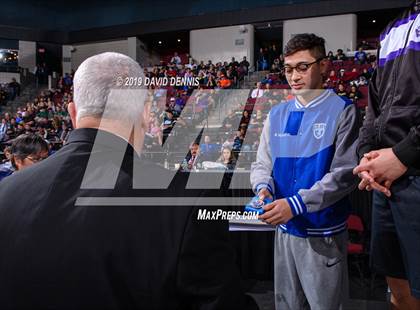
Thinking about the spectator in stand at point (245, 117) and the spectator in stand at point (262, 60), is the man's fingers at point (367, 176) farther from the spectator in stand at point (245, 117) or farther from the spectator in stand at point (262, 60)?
the spectator in stand at point (262, 60)

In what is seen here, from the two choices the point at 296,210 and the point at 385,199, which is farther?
the point at 296,210

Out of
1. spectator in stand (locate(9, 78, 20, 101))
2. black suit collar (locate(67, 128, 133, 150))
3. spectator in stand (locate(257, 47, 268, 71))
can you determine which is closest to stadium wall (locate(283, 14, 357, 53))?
spectator in stand (locate(257, 47, 268, 71))

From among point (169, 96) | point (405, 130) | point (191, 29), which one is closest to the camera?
point (405, 130)

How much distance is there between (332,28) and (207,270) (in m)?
15.7

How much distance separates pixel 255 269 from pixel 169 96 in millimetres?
8599

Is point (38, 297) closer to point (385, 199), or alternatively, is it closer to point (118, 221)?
point (118, 221)

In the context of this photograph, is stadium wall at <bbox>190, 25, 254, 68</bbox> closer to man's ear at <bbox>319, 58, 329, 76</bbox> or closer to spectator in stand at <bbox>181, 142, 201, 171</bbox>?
spectator in stand at <bbox>181, 142, 201, 171</bbox>

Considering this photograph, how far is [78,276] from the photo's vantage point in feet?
2.62

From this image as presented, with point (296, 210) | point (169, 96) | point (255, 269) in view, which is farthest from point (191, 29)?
point (296, 210)

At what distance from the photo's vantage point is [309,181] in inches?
61.9

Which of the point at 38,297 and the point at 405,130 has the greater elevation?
the point at 405,130

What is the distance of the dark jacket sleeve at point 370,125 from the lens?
4.33 ft

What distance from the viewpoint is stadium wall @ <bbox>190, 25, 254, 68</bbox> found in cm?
1627

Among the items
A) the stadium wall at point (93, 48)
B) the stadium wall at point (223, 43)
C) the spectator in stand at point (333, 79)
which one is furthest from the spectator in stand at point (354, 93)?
the stadium wall at point (93, 48)
